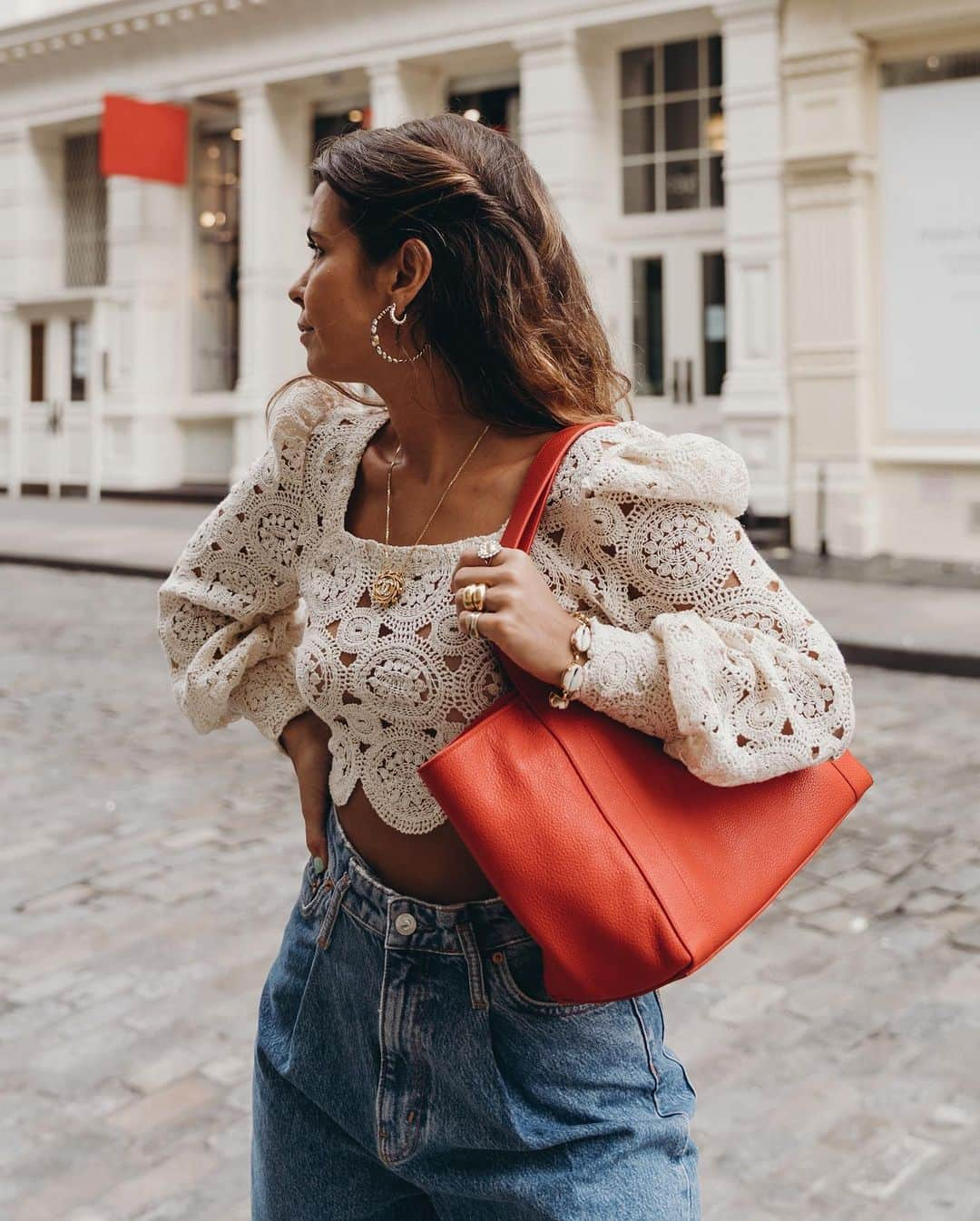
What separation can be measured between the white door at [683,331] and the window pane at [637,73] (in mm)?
1761

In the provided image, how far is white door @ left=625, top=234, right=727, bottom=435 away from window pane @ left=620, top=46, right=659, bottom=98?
69.3 inches

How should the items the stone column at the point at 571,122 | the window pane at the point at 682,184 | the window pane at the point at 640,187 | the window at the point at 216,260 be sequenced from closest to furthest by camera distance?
1. the stone column at the point at 571,122
2. the window pane at the point at 682,184
3. the window pane at the point at 640,187
4. the window at the point at 216,260

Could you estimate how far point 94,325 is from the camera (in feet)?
68.9

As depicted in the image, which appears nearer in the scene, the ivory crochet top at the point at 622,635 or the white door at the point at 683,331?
the ivory crochet top at the point at 622,635

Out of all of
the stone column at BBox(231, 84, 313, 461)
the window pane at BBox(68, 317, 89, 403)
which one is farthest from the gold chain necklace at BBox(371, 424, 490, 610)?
the window pane at BBox(68, 317, 89, 403)

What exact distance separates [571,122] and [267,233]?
494 cm

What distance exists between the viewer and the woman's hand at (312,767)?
1.97 meters

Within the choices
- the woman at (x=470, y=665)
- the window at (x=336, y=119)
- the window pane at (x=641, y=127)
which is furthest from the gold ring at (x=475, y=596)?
the window at (x=336, y=119)

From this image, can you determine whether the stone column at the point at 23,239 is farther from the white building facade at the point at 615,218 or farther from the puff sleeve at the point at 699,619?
the puff sleeve at the point at 699,619

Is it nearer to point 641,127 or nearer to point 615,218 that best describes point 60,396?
point 615,218

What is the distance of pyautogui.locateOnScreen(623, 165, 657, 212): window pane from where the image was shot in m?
16.9

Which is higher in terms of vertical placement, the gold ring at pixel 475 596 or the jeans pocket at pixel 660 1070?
the gold ring at pixel 475 596

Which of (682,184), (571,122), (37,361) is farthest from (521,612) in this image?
(37,361)

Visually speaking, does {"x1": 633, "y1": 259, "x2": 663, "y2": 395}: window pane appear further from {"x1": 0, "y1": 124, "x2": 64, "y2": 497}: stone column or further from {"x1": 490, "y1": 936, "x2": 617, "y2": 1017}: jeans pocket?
{"x1": 490, "y1": 936, "x2": 617, "y2": 1017}: jeans pocket
